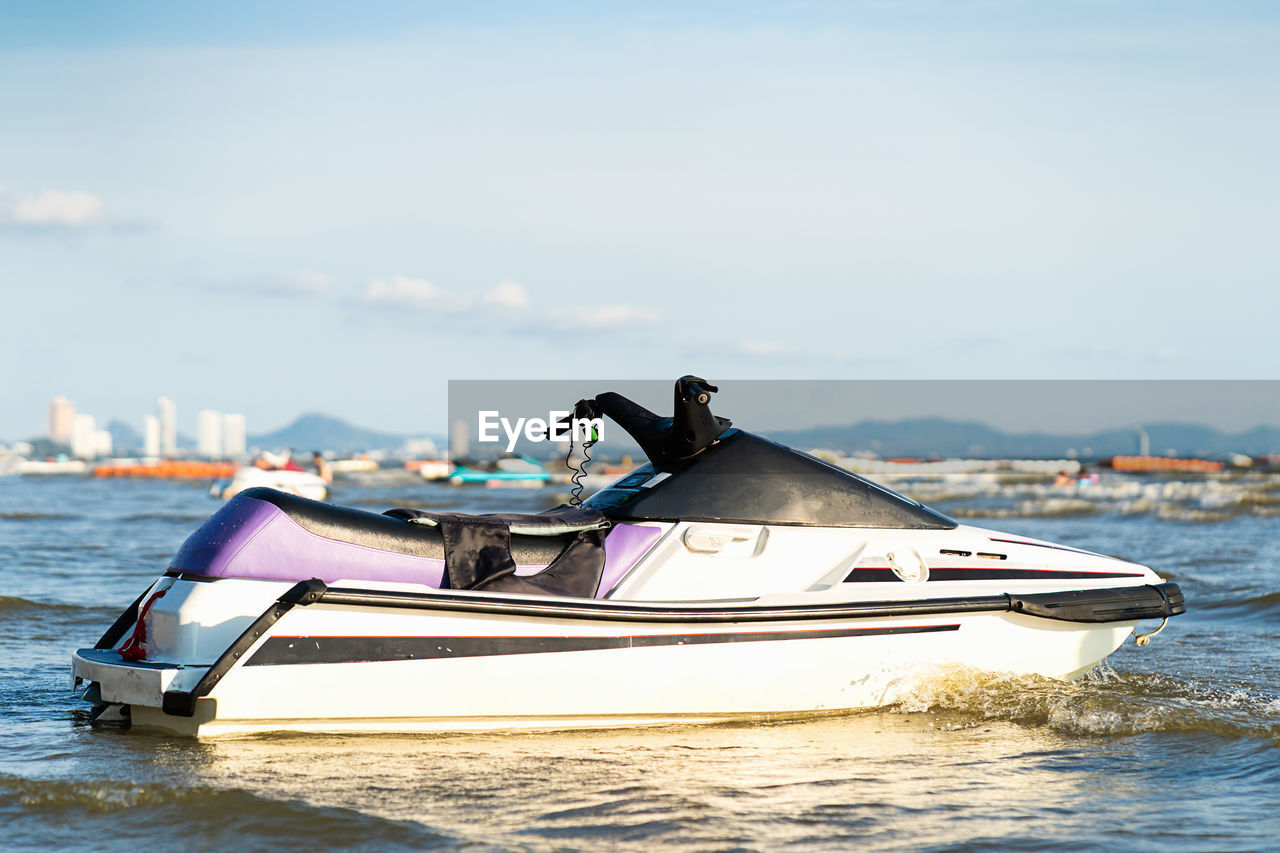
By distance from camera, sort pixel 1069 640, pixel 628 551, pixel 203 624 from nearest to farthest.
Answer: pixel 203 624 < pixel 628 551 < pixel 1069 640

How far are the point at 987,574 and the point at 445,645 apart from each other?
255cm

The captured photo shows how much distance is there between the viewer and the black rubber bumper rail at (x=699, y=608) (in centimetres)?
421

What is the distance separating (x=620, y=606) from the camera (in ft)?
15.4

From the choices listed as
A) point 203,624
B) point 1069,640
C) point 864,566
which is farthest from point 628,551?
point 1069,640

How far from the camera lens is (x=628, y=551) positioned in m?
5.07

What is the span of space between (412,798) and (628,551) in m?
1.53

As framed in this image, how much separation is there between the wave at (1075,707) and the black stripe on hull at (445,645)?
0.69 metres

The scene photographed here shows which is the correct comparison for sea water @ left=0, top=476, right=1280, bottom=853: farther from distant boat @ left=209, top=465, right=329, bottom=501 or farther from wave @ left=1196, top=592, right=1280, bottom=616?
distant boat @ left=209, top=465, right=329, bottom=501

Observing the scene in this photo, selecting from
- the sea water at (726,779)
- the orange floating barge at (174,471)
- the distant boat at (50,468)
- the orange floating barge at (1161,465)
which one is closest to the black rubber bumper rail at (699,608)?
the sea water at (726,779)

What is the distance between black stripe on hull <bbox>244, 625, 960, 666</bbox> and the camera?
4297 mm

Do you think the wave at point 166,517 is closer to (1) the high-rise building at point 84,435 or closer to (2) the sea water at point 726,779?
(2) the sea water at point 726,779

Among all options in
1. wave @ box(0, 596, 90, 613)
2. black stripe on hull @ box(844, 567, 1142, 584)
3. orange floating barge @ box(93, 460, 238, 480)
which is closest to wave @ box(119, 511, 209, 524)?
wave @ box(0, 596, 90, 613)

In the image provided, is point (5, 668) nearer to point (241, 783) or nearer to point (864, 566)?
point (241, 783)

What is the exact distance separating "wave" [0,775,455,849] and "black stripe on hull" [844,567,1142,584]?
7.61 ft
